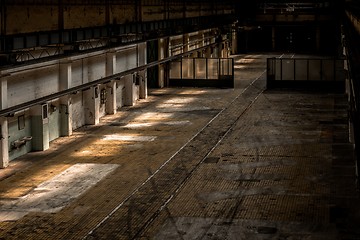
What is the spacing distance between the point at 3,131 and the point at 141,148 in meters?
6.15

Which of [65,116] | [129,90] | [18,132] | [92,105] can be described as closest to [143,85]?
[129,90]

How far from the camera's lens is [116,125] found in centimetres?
3338

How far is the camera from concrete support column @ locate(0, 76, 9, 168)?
2375cm

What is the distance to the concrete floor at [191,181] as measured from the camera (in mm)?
17609

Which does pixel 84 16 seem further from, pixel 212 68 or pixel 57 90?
pixel 212 68

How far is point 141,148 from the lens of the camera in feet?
91.6

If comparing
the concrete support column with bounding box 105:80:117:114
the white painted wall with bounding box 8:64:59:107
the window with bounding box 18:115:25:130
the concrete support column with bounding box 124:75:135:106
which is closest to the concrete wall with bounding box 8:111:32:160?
the window with bounding box 18:115:25:130

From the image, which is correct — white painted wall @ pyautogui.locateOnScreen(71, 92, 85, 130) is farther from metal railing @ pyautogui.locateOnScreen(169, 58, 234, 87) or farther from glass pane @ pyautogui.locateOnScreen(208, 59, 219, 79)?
glass pane @ pyautogui.locateOnScreen(208, 59, 219, 79)

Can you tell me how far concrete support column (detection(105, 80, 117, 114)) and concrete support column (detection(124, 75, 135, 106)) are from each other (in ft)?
9.93

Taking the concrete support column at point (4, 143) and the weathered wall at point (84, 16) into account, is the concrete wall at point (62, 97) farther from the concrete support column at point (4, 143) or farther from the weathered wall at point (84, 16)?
the weathered wall at point (84, 16)

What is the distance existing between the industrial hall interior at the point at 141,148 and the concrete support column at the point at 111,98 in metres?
0.08

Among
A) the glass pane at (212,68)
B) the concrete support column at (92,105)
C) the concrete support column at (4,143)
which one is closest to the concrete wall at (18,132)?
the concrete support column at (4,143)

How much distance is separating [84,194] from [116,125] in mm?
12523

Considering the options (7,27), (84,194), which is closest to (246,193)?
(84,194)
